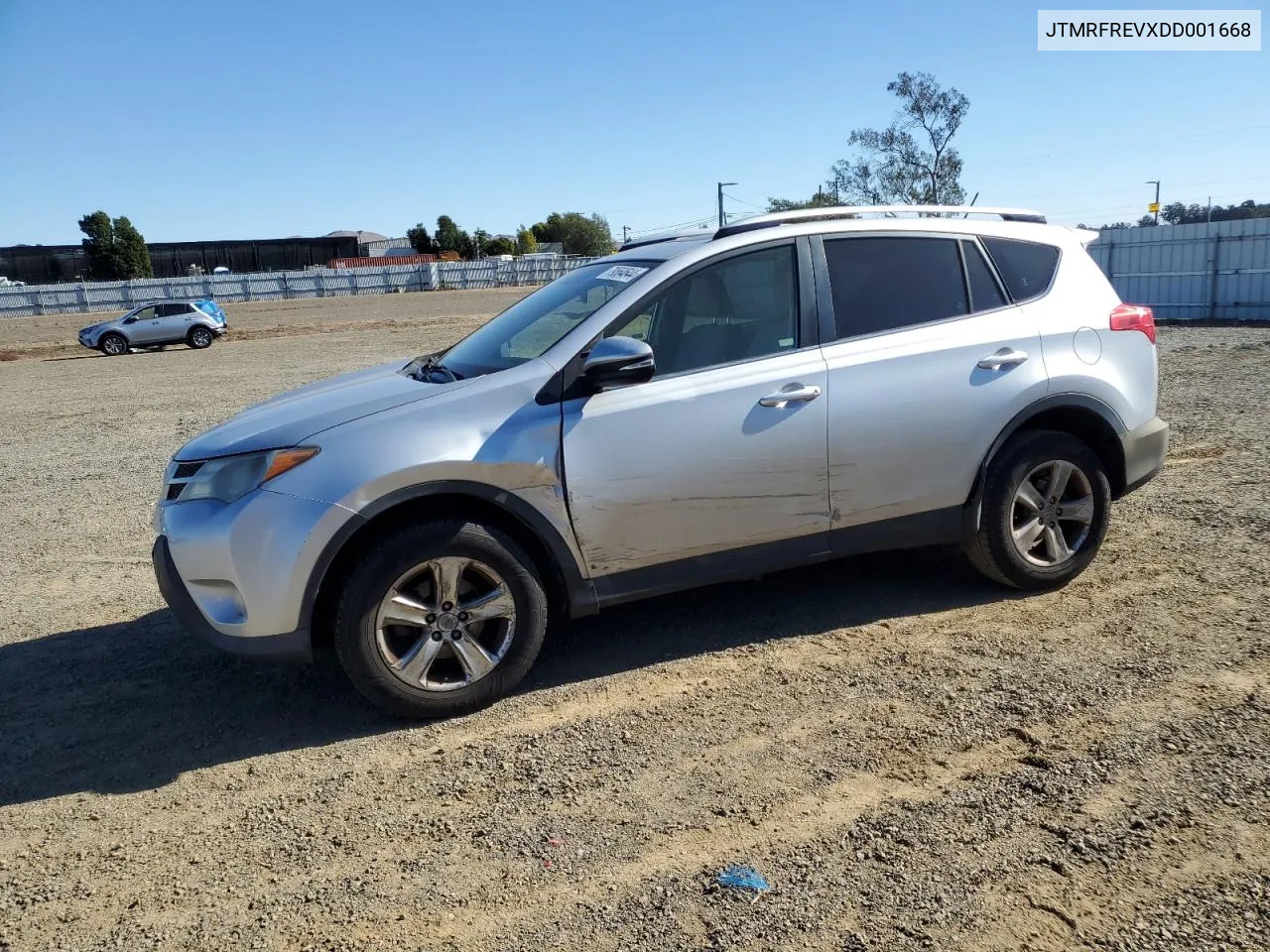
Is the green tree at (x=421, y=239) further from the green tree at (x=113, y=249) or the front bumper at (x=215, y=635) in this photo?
the front bumper at (x=215, y=635)

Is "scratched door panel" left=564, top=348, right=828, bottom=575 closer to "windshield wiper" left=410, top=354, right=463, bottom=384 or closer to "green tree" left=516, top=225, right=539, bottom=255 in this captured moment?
"windshield wiper" left=410, top=354, right=463, bottom=384

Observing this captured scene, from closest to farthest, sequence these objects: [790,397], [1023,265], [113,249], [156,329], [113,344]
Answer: [790,397] → [1023,265] → [113,344] → [156,329] → [113,249]

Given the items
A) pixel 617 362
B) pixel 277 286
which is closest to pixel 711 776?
pixel 617 362

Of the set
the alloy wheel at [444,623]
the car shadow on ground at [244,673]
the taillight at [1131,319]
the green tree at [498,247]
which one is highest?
the green tree at [498,247]

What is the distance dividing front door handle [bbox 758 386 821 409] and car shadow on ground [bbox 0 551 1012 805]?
3.70 feet

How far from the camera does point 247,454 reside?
392 cm

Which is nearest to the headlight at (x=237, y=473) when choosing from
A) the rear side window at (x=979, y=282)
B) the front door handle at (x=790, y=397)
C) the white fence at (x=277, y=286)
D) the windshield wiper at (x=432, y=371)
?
the windshield wiper at (x=432, y=371)

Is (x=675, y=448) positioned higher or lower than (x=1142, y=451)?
higher

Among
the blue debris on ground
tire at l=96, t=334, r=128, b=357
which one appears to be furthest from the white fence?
the blue debris on ground

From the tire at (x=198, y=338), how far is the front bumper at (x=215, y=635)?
2857 centimetres

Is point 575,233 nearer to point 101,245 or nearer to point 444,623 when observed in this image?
point 101,245

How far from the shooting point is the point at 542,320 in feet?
15.2

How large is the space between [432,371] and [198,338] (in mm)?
28588

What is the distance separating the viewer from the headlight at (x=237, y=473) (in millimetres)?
3850
